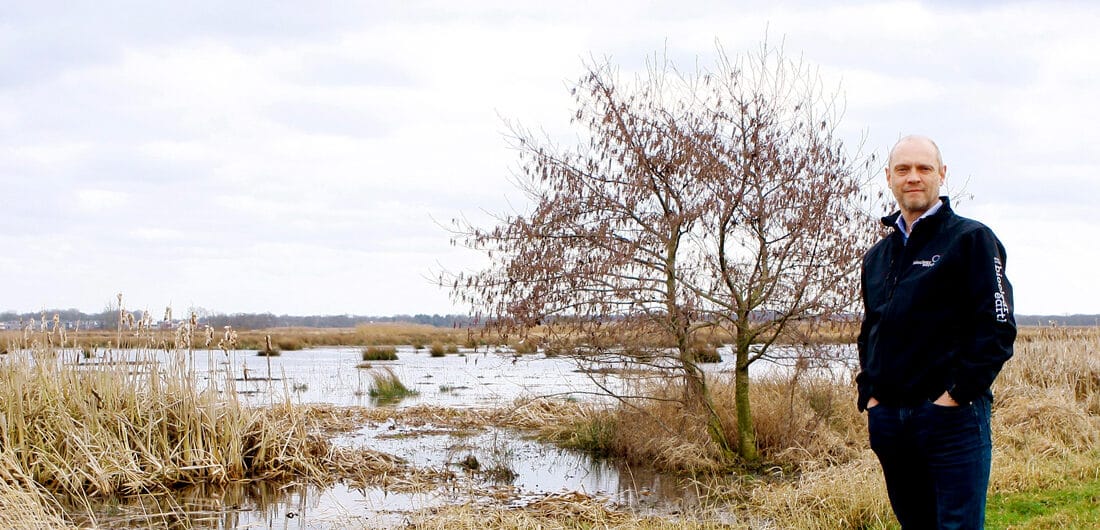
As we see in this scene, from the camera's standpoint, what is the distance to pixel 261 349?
39562 millimetres

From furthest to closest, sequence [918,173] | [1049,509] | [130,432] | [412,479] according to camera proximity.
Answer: [412,479] → [130,432] → [1049,509] → [918,173]

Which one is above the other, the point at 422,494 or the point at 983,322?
the point at 983,322

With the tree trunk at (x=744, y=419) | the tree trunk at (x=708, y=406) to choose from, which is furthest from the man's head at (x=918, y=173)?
the tree trunk at (x=744, y=419)

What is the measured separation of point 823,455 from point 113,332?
7846 millimetres

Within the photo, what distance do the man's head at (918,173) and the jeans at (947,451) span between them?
79 cm

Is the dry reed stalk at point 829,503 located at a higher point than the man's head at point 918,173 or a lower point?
lower

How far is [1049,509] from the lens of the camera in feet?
22.6

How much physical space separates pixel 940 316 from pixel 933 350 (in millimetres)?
130

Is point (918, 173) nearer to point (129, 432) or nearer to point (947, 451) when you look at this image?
point (947, 451)

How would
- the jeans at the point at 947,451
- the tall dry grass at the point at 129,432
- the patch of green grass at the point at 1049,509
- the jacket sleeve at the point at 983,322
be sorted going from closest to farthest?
the jacket sleeve at the point at 983,322 < the jeans at the point at 947,451 < the patch of green grass at the point at 1049,509 < the tall dry grass at the point at 129,432

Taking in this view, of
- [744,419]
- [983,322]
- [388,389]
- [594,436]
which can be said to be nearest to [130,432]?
[594,436]

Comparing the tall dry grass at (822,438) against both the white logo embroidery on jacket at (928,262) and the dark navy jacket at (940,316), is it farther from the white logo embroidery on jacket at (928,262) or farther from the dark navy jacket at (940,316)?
the white logo embroidery on jacket at (928,262)

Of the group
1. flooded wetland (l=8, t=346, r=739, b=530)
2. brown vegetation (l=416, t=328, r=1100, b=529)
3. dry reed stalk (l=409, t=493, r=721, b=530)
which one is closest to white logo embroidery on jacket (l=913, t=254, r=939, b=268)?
dry reed stalk (l=409, t=493, r=721, b=530)

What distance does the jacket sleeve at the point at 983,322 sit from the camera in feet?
11.1
